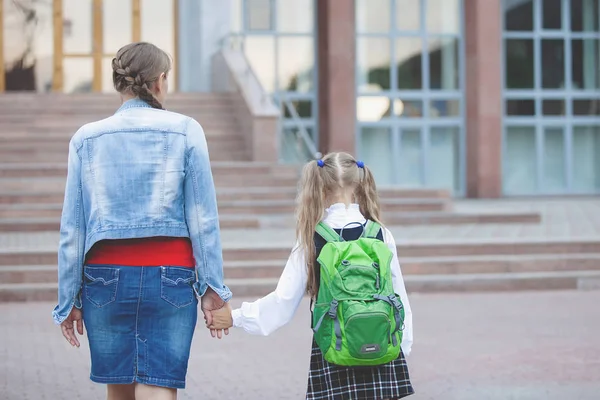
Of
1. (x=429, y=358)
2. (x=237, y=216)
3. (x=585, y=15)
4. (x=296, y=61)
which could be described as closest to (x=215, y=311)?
(x=429, y=358)

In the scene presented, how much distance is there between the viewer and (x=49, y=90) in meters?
25.1

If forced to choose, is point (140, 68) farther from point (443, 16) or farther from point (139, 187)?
point (443, 16)

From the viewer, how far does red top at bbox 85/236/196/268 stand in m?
3.62

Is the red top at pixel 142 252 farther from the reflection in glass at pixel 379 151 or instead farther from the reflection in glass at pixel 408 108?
the reflection in glass at pixel 408 108

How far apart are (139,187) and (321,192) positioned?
770mm

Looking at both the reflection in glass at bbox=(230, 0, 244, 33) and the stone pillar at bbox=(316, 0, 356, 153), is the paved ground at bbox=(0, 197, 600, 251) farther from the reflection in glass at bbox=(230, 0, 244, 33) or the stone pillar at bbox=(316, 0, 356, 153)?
the reflection in glass at bbox=(230, 0, 244, 33)

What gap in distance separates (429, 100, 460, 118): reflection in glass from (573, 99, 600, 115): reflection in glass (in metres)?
3.16

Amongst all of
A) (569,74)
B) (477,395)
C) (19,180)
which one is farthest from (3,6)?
(477,395)

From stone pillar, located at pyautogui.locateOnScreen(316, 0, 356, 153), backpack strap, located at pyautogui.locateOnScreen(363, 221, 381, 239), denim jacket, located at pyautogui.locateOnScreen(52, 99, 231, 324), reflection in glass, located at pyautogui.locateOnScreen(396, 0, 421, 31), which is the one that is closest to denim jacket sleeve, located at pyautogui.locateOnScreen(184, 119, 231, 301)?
denim jacket, located at pyautogui.locateOnScreen(52, 99, 231, 324)

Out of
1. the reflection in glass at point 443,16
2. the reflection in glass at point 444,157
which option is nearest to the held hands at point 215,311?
the reflection in glass at point 444,157

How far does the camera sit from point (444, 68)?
1057 inches

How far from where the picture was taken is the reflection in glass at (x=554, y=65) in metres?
27.4

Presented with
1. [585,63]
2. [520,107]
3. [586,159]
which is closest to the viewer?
[520,107]

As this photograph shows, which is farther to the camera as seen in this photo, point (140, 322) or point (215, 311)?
point (215, 311)
